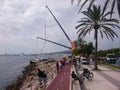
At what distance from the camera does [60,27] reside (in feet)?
210

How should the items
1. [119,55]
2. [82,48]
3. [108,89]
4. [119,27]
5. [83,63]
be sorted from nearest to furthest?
[108,89], [119,27], [83,63], [119,55], [82,48]

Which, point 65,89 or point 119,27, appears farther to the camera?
point 119,27

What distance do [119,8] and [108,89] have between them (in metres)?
6.80

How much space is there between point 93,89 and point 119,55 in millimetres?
46328

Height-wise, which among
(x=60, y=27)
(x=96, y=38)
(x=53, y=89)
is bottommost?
(x=53, y=89)

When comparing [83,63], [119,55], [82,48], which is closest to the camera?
[83,63]

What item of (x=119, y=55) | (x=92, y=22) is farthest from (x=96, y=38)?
(x=119, y=55)

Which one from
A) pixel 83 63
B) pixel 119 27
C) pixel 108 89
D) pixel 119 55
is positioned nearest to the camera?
pixel 108 89

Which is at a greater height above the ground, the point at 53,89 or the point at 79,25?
the point at 79,25

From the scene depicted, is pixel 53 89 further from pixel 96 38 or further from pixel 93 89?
pixel 96 38

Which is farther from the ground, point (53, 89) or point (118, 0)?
point (118, 0)

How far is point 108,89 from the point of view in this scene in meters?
21.8

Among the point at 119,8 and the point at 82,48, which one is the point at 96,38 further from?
the point at 82,48

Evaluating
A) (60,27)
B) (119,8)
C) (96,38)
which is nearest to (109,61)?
(60,27)
